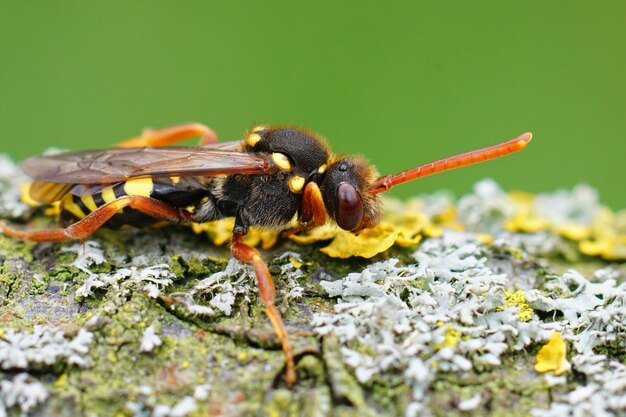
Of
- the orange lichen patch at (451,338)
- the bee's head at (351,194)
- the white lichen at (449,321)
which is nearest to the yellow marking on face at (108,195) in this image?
the bee's head at (351,194)

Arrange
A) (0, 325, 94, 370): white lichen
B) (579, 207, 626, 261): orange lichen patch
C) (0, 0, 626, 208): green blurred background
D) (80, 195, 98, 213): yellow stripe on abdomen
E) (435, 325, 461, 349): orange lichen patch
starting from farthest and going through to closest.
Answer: (0, 0, 626, 208): green blurred background
(579, 207, 626, 261): orange lichen patch
(80, 195, 98, 213): yellow stripe on abdomen
(435, 325, 461, 349): orange lichen patch
(0, 325, 94, 370): white lichen

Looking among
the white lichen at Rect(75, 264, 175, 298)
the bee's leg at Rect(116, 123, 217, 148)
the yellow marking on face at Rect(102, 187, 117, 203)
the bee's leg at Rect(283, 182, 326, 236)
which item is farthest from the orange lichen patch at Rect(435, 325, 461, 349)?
the bee's leg at Rect(116, 123, 217, 148)

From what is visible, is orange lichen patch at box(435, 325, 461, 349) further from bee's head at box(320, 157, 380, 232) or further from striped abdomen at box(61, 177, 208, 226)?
striped abdomen at box(61, 177, 208, 226)

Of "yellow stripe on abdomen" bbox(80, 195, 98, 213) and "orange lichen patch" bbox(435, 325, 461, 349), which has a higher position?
"yellow stripe on abdomen" bbox(80, 195, 98, 213)

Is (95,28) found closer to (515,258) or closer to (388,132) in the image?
(388,132)

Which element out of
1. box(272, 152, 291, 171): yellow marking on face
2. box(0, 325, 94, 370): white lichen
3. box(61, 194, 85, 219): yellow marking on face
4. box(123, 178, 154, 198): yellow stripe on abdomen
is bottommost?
box(0, 325, 94, 370): white lichen

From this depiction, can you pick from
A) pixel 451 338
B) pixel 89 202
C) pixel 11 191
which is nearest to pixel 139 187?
pixel 89 202

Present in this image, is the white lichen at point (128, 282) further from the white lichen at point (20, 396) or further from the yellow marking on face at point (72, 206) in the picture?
the yellow marking on face at point (72, 206)

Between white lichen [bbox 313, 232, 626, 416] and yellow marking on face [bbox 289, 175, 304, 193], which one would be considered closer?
white lichen [bbox 313, 232, 626, 416]
